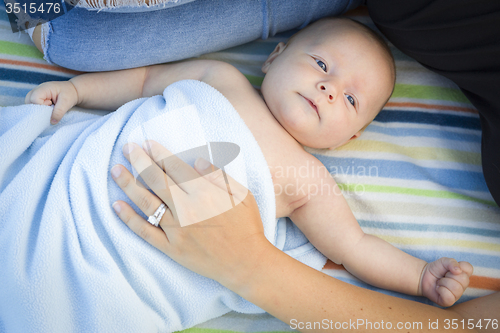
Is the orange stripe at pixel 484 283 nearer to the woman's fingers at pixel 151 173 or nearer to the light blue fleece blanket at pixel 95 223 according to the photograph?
the light blue fleece blanket at pixel 95 223

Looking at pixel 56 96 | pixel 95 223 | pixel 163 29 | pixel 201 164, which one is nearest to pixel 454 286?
pixel 201 164

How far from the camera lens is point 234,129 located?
3.08 feet

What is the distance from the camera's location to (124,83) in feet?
3.65

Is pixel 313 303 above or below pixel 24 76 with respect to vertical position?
below

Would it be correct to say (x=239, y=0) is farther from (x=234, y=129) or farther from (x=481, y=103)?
(x=481, y=103)

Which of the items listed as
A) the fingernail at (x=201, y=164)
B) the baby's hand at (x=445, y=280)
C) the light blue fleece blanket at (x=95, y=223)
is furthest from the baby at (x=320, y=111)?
the fingernail at (x=201, y=164)

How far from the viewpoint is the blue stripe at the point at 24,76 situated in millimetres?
1103

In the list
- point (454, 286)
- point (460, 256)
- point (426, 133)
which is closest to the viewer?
point (454, 286)

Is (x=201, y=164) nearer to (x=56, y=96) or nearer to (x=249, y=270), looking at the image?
(x=249, y=270)

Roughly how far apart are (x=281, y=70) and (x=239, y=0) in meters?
0.25

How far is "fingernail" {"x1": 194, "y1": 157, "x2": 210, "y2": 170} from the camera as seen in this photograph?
84cm

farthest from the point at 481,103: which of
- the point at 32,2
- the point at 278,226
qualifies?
the point at 32,2

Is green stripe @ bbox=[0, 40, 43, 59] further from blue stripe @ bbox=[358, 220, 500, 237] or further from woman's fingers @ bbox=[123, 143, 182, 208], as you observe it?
blue stripe @ bbox=[358, 220, 500, 237]

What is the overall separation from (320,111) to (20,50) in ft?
3.35
